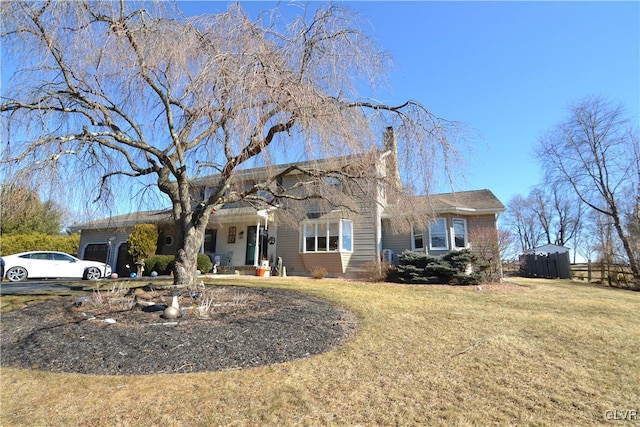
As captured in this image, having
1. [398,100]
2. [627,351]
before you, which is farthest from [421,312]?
[398,100]

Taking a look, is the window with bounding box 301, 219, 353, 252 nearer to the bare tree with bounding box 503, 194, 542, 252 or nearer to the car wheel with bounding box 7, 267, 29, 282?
the car wheel with bounding box 7, 267, 29, 282

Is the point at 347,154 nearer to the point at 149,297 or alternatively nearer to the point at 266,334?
the point at 266,334

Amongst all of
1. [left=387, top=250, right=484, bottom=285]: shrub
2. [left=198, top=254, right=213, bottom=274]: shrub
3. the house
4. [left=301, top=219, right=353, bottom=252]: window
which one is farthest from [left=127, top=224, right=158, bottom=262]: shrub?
[left=387, top=250, right=484, bottom=285]: shrub

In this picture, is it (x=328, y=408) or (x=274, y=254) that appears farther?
(x=274, y=254)

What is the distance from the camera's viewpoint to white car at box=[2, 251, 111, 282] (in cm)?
1412

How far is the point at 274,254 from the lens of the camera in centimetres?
1820

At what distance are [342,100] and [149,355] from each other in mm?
5270

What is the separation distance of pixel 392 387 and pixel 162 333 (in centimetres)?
366

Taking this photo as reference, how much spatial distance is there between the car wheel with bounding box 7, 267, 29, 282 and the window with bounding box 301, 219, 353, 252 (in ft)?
39.0

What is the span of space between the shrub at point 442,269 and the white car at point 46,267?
1418 cm

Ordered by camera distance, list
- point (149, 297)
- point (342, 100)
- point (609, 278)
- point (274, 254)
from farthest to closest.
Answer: point (274, 254), point (609, 278), point (149, 297), point (342, 100)

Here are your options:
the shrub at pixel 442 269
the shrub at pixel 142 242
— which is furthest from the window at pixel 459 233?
the shrub at pixel 142 242

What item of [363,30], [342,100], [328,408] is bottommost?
[328,408]

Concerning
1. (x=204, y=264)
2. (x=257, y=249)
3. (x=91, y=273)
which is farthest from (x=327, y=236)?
(x=91, y=273)
